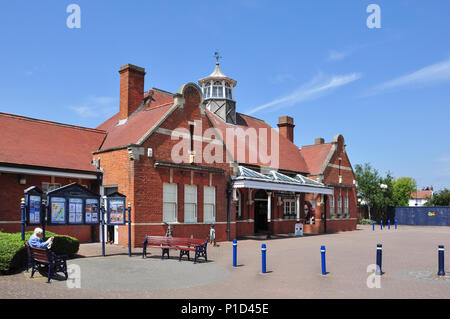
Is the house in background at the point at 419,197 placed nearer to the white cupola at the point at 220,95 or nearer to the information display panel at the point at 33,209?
the white cupola at the point at 220,95

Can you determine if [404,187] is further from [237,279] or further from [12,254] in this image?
[12,254]

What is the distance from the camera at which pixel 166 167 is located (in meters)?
19.8

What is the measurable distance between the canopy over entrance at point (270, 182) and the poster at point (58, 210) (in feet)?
33.8

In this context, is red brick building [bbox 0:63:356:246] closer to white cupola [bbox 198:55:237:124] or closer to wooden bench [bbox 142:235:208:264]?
white cupola [bbox 198:55:237:124]

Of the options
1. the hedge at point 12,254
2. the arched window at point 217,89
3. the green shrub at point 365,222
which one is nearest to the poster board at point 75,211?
the hedge at point 12,254

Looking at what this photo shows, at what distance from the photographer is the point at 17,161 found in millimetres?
17391

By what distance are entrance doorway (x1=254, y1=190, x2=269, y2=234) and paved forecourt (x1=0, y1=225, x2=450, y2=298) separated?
10.6 m

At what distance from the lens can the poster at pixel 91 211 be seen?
15.3 m

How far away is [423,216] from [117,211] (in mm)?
42954

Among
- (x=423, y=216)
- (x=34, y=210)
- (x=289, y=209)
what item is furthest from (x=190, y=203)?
(x=423, y=216)
